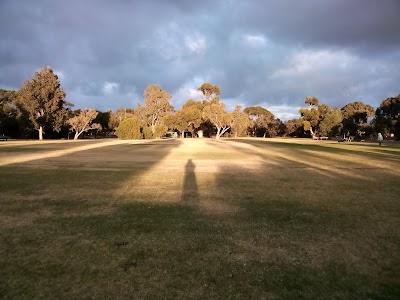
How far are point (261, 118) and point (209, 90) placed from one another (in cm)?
2371

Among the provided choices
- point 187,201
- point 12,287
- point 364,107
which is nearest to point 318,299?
point 12,287

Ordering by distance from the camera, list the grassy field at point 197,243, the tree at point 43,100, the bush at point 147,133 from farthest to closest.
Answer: the bush at point 147,133, the tree at point 43,100, the grassy field at point 197,243

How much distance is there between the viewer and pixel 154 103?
96.0 meters

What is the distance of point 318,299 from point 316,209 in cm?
443

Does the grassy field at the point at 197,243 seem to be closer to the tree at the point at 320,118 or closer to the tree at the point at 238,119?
the tree at the point at 238,119

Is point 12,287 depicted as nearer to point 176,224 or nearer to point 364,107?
point 176,224

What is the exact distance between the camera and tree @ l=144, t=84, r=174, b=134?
95438mm

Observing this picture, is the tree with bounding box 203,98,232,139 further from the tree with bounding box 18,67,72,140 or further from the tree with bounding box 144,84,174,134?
the tree with bounding box 18,67,72,140

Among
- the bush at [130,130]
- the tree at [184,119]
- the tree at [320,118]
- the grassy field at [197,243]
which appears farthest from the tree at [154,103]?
the grassy field at [197,243]

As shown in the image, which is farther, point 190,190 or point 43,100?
point 43,100

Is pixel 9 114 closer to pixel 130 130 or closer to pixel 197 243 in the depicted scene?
pixel 130 130

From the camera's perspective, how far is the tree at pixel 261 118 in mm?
114988

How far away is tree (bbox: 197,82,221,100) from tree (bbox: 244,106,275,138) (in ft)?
65.1

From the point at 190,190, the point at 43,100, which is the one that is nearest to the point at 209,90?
the point at 43,100
